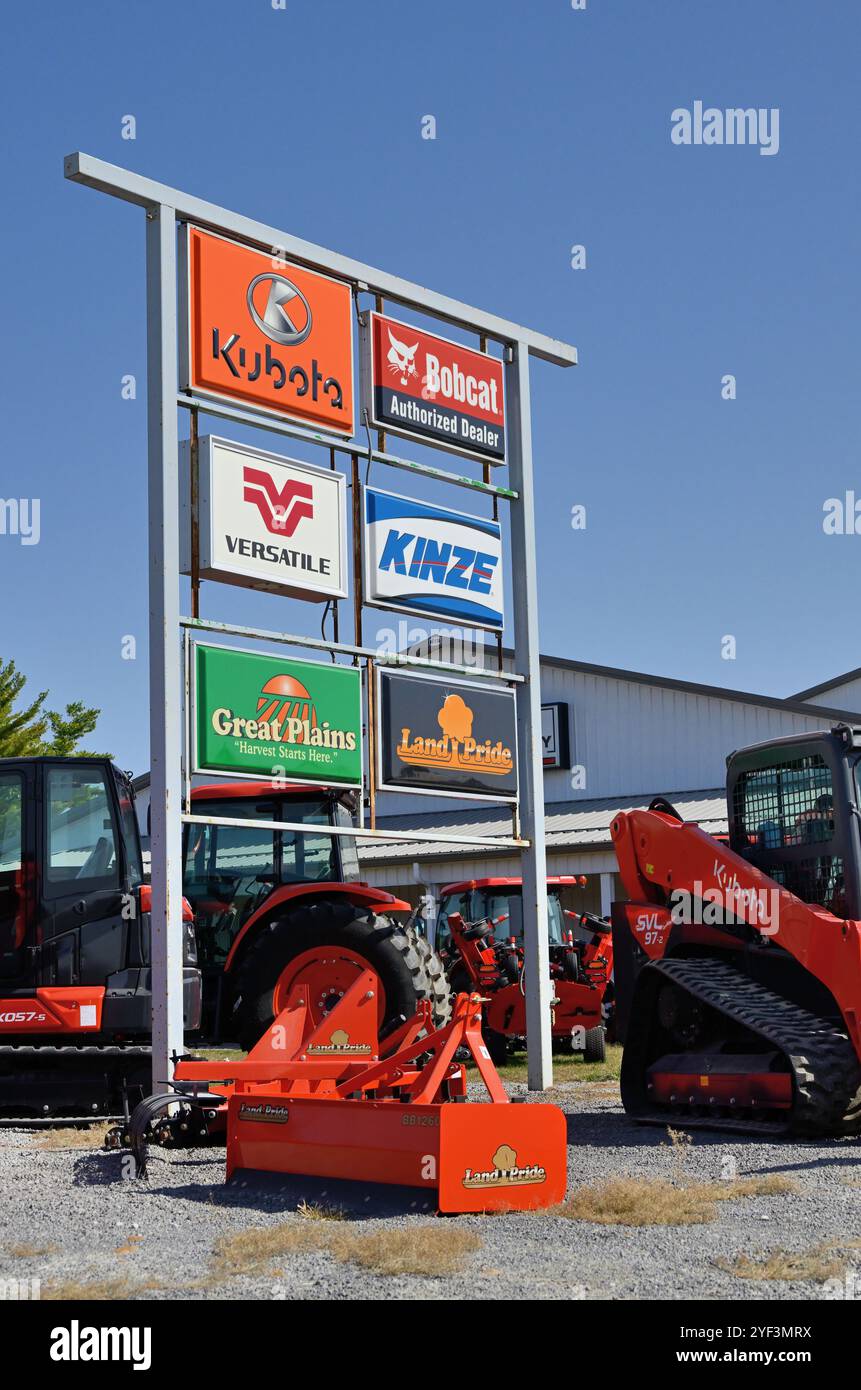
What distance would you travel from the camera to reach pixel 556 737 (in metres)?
35.8

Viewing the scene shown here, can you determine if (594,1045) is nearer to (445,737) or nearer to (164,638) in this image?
(445,737)

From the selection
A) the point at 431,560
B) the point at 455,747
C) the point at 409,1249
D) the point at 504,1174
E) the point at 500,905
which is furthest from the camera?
the point at 500,905

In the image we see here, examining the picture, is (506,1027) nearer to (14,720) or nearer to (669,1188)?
(669,1188)

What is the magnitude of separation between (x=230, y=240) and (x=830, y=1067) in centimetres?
780

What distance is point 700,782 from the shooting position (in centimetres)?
3422

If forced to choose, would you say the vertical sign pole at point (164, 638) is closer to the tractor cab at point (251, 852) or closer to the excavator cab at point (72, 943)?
the excavator cab at point (72, 943)

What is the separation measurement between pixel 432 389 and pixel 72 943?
608 centimetres

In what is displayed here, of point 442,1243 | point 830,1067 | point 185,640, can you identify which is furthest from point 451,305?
point 442,1243

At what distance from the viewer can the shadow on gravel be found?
723 cm

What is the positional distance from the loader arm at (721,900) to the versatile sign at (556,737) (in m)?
23.0

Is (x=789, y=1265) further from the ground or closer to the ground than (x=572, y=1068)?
further from the ground

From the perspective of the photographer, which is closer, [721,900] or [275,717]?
[721,900]

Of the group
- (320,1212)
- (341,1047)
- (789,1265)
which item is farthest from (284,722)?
(789,1265)
